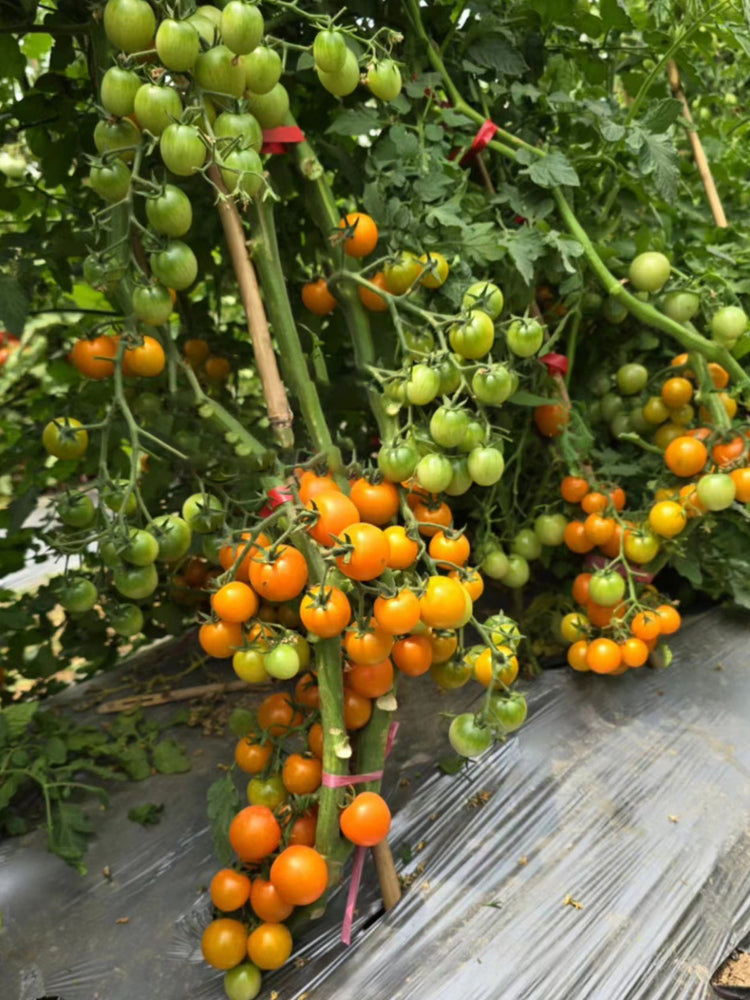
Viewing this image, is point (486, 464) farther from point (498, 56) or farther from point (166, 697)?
point (166, 697)

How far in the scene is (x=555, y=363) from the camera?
1.43 meters

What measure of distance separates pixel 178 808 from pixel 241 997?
39cm

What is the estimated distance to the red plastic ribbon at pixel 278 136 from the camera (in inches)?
41.3

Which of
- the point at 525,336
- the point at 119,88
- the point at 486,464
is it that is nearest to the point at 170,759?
the point at 486,464

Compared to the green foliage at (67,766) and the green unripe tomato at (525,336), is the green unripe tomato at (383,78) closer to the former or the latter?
the green unripe tomato at (525,336)

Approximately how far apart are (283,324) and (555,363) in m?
0.60

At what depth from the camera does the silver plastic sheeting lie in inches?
39.6

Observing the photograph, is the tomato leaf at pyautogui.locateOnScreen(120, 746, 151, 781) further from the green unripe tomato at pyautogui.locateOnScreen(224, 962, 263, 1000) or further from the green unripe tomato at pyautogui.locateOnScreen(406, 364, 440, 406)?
the green unripe tomato at pyautogui.locateOnScreen(406, 364, 440, 406)

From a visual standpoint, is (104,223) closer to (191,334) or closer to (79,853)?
(191,334)

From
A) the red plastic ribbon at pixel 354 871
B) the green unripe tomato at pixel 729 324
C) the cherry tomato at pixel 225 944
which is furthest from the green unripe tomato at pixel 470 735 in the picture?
the green unripe tomato at pixel 729 324

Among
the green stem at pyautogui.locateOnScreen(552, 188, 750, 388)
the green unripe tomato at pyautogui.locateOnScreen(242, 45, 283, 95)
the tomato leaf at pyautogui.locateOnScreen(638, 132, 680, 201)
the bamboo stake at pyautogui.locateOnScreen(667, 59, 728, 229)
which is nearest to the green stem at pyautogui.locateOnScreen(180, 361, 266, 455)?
the green unripe tomato at pyautogui.locateOnScreen(242, 45, 283, 95)

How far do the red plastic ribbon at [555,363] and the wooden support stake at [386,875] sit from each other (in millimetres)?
873

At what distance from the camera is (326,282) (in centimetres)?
121

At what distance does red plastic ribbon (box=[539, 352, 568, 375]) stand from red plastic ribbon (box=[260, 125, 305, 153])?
60 cm
